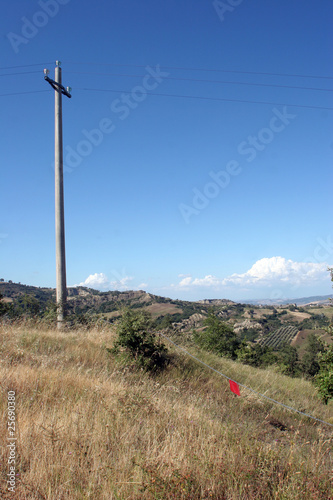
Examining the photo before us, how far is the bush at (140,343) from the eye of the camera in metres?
7.05

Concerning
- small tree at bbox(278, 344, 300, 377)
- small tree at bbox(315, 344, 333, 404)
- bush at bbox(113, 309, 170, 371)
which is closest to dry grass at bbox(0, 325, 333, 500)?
bush at bbox(113, 309, 170, 371)

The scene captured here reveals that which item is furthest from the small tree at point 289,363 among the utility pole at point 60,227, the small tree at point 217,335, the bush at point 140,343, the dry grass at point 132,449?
the dry grass at point 132,449

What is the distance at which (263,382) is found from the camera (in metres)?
9.55

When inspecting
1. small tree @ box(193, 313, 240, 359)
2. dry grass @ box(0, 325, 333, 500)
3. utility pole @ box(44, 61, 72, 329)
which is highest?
utility pole @ box(44, 61, 72, 329)

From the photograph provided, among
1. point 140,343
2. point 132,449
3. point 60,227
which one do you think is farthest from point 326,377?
point 60,227

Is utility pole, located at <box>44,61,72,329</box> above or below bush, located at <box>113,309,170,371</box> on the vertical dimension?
above

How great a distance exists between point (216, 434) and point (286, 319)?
358 ft

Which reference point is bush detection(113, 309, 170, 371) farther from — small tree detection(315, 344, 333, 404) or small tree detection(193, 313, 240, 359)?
small tree detection(193, 313, 240, 359)

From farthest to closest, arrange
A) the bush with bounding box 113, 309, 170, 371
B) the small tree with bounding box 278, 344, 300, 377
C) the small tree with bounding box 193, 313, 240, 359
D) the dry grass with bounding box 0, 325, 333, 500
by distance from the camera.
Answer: the small tree with bounding box 193, 313, 240, 359 < the small tree with bounding box 278, 344, 300, 377 < the bush with bounding box 113, 309, 170, 371 < the dry grass with bounding box 0, 325, 333, 500

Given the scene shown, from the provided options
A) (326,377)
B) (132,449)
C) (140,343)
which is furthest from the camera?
(326,377)

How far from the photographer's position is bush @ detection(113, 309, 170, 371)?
7049 mm

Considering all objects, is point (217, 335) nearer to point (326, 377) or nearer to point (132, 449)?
point (326, 377)

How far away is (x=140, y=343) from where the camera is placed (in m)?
7.23

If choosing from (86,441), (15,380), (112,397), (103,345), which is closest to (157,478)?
(86,441)
